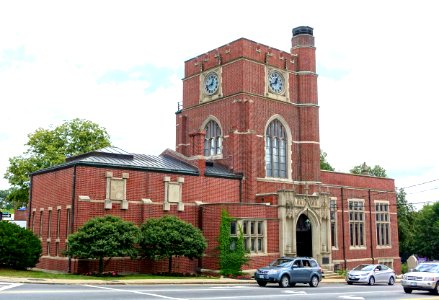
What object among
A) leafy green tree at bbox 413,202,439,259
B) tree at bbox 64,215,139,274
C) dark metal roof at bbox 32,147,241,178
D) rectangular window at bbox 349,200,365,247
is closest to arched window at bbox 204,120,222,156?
dark metal roof at bbox 32,147,241,178

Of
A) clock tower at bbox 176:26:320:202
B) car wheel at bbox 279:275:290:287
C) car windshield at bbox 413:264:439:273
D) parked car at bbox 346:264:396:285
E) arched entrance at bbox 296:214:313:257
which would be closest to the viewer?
car windshield at bbox 413:264:439:273

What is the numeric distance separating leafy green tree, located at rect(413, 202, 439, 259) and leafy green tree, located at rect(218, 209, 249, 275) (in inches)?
2106

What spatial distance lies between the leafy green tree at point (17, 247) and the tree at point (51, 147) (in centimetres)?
2132

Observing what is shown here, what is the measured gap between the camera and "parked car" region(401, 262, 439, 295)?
2273cm

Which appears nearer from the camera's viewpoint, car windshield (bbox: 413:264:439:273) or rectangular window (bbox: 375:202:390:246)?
car windshield (bbox: 413:264:439:273)

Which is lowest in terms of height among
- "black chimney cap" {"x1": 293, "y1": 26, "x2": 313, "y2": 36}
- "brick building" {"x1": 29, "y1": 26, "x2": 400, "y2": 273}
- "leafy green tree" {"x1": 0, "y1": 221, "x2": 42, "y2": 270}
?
"leafy green tree" {"x1": 0, "y1": 221, "x2": 42, "y2": 270}

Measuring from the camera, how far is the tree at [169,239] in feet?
98.2

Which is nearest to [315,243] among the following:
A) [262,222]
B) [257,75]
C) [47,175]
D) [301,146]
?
[262,222]

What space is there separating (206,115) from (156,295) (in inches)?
1012

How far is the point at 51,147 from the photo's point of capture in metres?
50.1

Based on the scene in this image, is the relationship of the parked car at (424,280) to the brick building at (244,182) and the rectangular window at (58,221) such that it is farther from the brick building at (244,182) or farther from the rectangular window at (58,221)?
the rectangular window at (58,221)

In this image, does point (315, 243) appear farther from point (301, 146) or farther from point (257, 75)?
point (257, 75)

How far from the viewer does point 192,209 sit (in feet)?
115

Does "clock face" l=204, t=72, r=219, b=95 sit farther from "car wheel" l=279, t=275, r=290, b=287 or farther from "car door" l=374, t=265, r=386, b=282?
"car wheel" l=279, t=275, r=290, b=287
